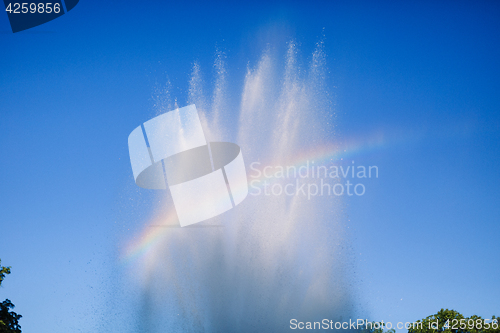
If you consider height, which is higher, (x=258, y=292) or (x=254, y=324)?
(x=258, y=292)

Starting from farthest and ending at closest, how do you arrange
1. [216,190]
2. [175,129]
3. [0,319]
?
[175,129], [216,190], [0,319]

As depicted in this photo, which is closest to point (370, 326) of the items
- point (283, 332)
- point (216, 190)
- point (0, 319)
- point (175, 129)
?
point (283, 332)

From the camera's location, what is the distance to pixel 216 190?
29938 mm

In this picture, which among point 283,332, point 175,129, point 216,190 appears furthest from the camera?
point 175,129

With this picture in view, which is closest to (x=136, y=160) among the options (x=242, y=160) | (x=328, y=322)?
(x=242, y=160)

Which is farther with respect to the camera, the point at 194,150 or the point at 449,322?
the point at 194,150

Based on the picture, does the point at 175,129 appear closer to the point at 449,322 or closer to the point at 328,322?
the point at 328,322

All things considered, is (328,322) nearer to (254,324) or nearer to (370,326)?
(254,324)

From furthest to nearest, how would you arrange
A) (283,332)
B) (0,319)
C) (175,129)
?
1. (175,129)
2. (283,332)
3. (0,319)

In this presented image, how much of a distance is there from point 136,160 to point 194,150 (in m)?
6.67

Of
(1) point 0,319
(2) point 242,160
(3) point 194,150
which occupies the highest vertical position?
(3) point 194,150

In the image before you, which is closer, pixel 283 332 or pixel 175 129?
pixel 283 332

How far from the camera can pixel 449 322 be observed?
28.9m

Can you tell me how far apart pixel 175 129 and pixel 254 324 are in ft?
58.2
